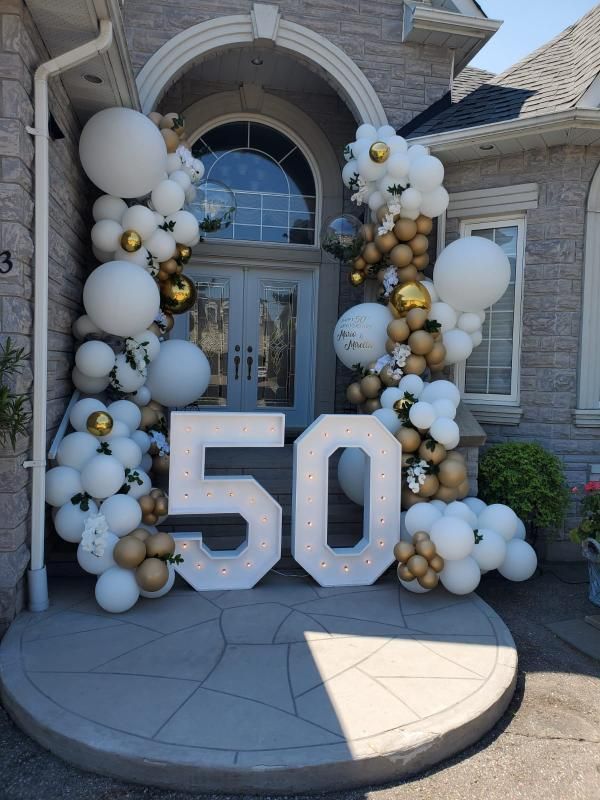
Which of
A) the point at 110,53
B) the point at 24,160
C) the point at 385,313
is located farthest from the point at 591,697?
the point at 110,53

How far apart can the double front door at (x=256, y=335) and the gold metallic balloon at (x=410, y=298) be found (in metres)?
2.60

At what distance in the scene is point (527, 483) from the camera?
5.29 meters

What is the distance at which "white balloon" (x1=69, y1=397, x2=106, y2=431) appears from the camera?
4.37 meters

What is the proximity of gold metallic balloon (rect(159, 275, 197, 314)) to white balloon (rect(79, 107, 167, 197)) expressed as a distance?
829 millimetres

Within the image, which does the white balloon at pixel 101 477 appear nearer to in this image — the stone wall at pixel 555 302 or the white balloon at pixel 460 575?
the white balloon at pixel 460 575

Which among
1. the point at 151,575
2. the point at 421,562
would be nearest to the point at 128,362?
the point at 151,575

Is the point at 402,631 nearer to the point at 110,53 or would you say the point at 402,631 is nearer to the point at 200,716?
the point at 200,716

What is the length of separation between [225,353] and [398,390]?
3207mm

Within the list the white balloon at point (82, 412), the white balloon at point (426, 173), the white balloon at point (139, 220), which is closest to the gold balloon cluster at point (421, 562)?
the white balloon at point (82, 412)

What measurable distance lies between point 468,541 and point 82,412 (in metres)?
2.80

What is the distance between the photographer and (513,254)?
236 inches

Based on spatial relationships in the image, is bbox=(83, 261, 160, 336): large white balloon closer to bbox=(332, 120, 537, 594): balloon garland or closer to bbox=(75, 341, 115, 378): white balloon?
bbox=(75, 341, 115, 378): white balloon

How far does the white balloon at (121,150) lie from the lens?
180 inches

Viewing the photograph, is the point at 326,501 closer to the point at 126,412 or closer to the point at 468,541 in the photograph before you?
the point at 468,541
